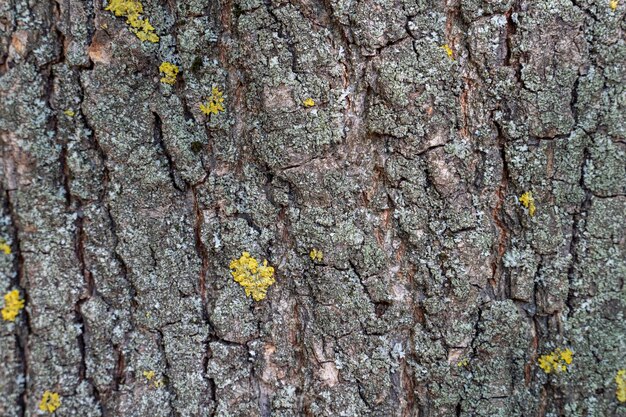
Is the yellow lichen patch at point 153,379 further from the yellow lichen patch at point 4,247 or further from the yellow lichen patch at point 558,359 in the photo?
the yellow lichen patch at point 558,359

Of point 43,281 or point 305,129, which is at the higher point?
point 305,129

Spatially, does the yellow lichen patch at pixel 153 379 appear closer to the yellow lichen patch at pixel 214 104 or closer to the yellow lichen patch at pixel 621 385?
the yellow lichen patch at pixel 214 104

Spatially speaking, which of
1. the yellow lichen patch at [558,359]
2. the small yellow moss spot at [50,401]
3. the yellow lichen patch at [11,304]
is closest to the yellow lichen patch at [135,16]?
the yellow lichen patch at [11,304]

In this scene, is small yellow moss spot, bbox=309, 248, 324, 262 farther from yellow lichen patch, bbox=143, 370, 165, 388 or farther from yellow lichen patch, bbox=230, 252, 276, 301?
yellow lichen patch, bbox=143, 370, 165, 388

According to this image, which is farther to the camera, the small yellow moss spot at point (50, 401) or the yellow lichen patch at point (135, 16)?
the small yellow moss spot at point (50, 401)

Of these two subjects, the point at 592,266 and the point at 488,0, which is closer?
the point at 488,0

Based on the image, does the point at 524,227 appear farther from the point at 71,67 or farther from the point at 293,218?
the point at 71,67

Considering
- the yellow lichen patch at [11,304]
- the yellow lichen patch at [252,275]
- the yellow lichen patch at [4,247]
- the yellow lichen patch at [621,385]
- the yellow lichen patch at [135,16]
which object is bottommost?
the yellow lichen patch at [621,385]

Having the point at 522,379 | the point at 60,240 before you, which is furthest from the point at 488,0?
the point at 60,240

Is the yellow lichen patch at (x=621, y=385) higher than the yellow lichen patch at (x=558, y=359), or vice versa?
the yellow lichen patch at (x=558, y=359)
